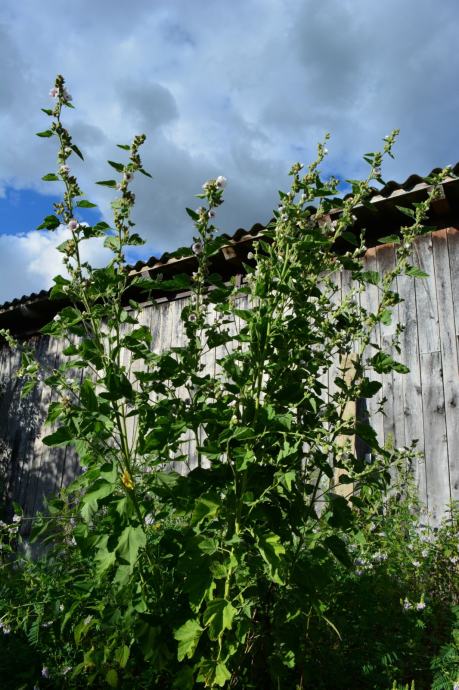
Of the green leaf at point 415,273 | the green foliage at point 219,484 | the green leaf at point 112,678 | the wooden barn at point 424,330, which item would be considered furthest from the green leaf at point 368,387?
the wooden barn at point 424,330

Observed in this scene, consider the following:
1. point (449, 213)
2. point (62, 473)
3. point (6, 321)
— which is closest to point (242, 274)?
point (449, 213)

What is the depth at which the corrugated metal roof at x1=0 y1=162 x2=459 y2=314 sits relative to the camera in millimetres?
4816

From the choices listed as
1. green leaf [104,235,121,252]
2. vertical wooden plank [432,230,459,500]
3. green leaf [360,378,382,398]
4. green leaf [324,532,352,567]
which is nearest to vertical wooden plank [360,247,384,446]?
vertical wooden plank [432,230,459,500]

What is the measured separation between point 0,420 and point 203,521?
6.96m

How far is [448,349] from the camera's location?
192 inches

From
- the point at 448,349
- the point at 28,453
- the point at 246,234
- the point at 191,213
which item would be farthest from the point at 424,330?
the point at 28,453

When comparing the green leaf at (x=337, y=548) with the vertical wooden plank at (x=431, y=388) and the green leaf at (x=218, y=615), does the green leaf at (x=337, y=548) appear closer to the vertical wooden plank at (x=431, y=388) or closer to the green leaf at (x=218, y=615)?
the green leaf at (x=218, y=615)

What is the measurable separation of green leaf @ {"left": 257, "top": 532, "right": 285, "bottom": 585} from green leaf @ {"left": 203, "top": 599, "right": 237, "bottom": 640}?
0.16 m

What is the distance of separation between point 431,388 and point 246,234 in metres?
2.20

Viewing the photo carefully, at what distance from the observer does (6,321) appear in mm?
8703

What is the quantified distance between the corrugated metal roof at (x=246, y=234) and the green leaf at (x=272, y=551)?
1.94 m

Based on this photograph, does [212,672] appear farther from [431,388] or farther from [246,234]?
[246,234]

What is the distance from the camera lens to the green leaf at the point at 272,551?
69.3 inches

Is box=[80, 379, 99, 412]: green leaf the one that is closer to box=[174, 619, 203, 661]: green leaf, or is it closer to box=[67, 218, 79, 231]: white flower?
box=[67, 218, 79, 231]: white flower
